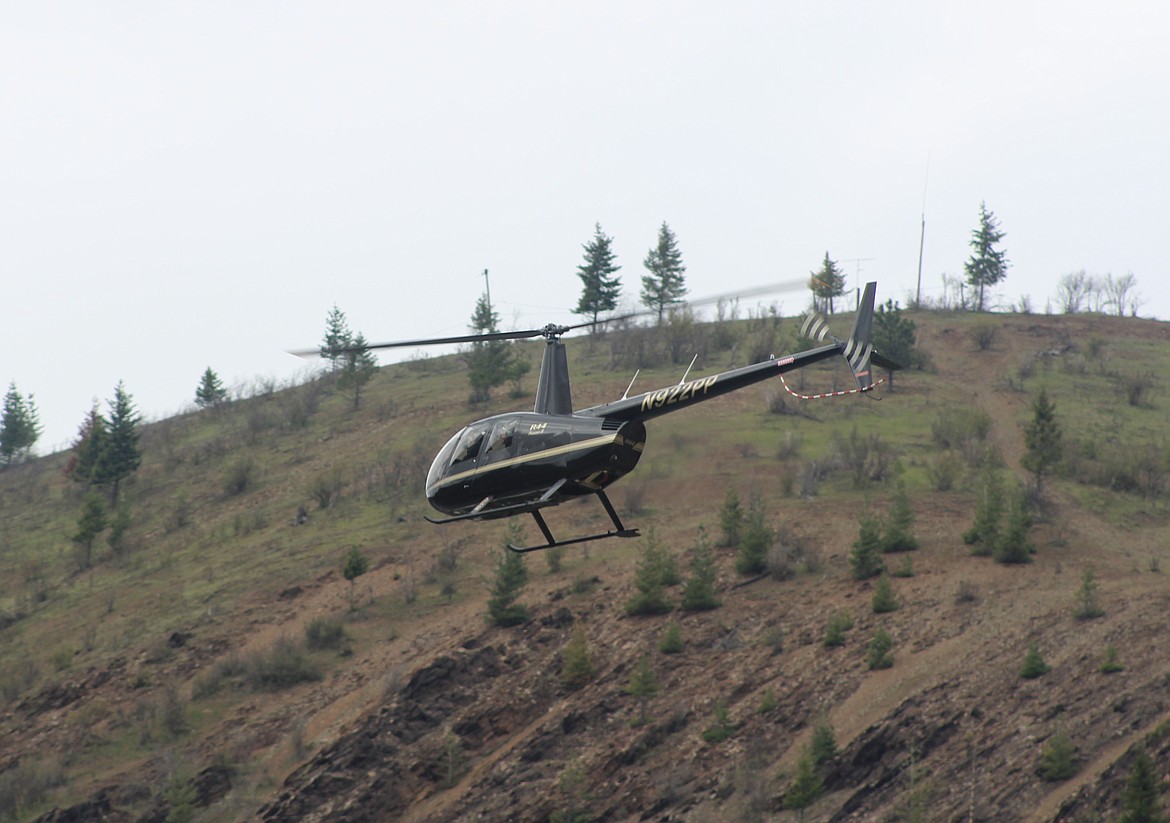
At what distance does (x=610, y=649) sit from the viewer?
146 feet

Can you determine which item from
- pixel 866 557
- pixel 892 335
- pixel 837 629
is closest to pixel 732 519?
pixel 866 557

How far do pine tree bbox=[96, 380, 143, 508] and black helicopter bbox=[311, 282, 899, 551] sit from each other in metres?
53.5

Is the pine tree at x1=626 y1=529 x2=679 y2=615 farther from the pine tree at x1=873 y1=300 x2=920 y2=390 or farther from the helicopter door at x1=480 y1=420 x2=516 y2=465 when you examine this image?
the pine tree at x1=873 y1=300 x2=920 y2=390

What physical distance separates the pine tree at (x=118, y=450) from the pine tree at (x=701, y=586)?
38.6 meters

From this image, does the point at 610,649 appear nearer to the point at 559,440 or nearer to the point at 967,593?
the point at 967,593

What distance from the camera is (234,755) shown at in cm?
4200

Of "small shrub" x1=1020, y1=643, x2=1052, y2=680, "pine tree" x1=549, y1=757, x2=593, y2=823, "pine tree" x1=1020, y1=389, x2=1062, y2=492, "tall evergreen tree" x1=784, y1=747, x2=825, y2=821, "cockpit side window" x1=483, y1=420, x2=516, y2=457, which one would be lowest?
"pine tree" x1=549, y1=757, x2=593, y2=823

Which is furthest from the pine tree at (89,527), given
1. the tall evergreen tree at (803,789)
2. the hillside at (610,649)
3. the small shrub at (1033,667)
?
the small shrub at (1033,667)

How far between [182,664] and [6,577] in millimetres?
19800

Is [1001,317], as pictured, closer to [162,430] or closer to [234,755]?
[162,430]

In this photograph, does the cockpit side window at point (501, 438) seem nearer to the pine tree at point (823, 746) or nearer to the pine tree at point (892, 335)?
the pine tree at point (823, 746)

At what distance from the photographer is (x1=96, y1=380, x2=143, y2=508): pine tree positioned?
238ft

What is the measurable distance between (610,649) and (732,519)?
8666mm

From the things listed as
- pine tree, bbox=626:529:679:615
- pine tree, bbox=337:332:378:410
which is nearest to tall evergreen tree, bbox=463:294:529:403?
pine tree, bbox=337:332:378:410
